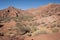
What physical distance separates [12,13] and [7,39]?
88.9 ft

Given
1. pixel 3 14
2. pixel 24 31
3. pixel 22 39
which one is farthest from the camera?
pixel 3 14

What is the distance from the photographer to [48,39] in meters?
8.86

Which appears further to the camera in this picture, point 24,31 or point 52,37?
point 24,31

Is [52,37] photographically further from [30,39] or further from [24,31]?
[24,31]

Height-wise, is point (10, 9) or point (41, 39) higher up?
point (10, 9)

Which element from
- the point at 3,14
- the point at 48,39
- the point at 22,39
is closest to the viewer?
the point at 48,39

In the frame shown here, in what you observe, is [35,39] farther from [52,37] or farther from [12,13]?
[12,13]

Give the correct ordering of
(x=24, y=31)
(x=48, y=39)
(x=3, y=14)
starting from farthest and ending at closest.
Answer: (x=3, y=14) → (x=24, y=31) → (x=48, y=39)

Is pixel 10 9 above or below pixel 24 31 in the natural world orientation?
above

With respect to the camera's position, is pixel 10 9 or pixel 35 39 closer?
pixel 35 39

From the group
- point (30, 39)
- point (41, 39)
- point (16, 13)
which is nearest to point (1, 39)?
point (30, 39)

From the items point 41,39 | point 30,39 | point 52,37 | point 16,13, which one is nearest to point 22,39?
point 30,39

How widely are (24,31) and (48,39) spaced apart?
15.6ft

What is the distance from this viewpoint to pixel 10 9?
3741cm
